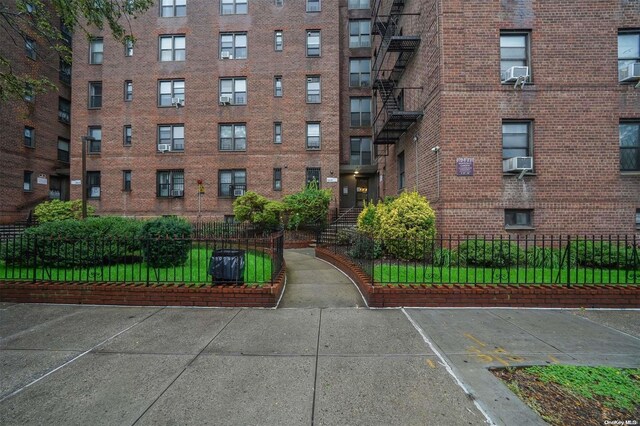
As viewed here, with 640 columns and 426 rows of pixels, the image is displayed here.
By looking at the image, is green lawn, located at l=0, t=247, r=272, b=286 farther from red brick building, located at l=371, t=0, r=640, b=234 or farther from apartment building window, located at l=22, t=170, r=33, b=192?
apartment building window, located at l=22, t=170, r=33, b=192

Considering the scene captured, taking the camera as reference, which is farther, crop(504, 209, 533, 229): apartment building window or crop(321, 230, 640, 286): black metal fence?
crop(504, 209, 533, 229): apartment building window

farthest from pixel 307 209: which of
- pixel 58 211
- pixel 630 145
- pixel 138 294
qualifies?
pixel 58 211

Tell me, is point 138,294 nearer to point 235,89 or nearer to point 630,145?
point 630,145

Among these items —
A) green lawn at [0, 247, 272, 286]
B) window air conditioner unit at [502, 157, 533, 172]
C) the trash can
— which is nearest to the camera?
the trash can

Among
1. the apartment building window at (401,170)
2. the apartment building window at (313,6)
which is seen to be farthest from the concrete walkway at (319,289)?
the apartment building window at (313,6)

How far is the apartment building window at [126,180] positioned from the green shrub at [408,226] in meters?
19.9

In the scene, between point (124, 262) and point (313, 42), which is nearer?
point (124, 262)

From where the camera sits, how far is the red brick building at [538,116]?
32.4 feet

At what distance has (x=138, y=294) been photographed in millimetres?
5727

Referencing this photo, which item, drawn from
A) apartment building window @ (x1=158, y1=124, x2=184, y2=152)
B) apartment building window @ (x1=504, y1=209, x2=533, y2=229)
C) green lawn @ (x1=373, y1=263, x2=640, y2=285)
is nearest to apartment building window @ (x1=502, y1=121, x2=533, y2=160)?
apartment building window @ (x1=504, y1=209, x2=533, y2=229)

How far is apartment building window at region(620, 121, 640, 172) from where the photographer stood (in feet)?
33.1

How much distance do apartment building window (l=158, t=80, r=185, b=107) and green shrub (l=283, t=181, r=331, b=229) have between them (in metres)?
11.9

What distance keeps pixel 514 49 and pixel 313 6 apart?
16066 mm

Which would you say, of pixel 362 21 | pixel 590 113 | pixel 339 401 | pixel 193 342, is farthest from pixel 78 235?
pixel 362 21
